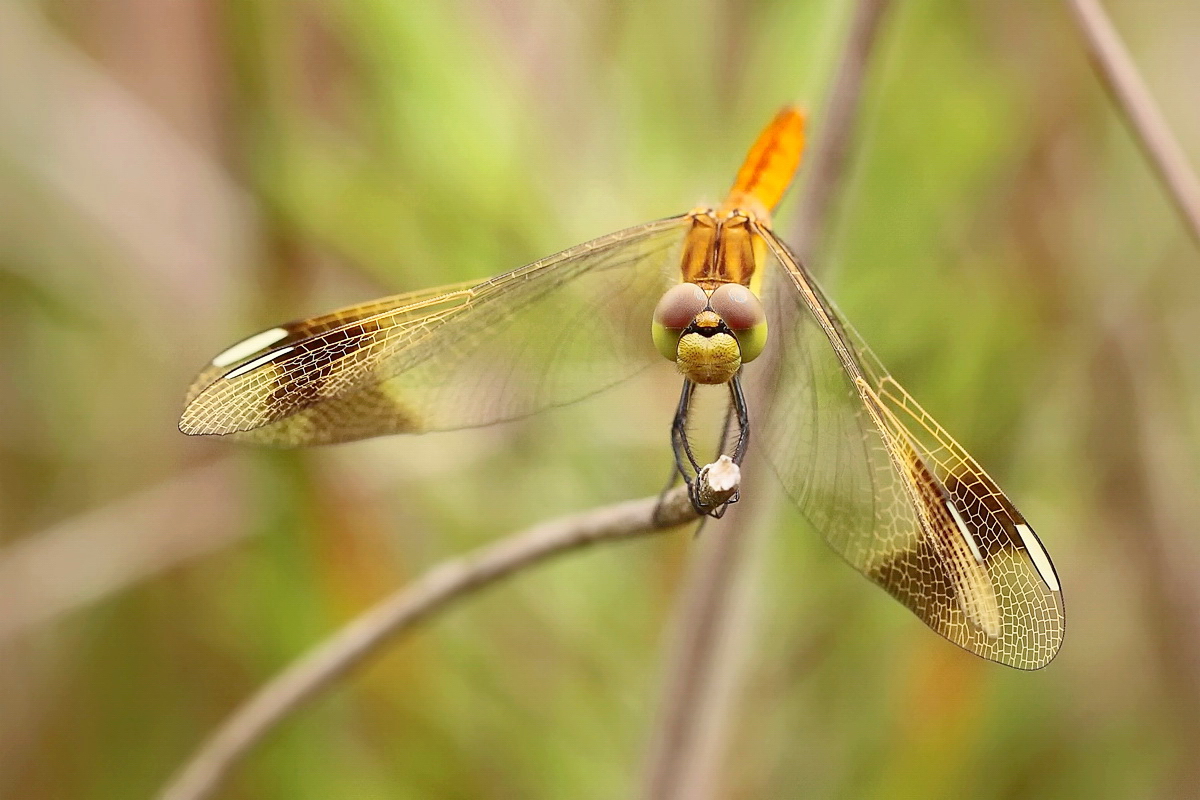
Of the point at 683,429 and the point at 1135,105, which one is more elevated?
the point at 1135,105

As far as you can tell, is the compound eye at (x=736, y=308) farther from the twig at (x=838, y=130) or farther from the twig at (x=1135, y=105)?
the twig at (x=1135, y=105)

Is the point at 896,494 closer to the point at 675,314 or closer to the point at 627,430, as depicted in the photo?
the point at 675,314

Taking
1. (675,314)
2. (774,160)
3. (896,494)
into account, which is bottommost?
(896,494)

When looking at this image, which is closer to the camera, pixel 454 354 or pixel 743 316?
pixel 743 316

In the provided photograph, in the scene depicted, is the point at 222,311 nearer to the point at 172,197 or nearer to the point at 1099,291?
the point at 172,197

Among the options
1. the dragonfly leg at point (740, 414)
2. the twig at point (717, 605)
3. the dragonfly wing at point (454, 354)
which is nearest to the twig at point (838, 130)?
the twig at point (717, 605)

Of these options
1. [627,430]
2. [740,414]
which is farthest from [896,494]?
[627,430]

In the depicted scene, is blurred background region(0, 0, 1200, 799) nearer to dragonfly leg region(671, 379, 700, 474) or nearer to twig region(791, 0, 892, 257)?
twig region(791, 0, 892, 257)
